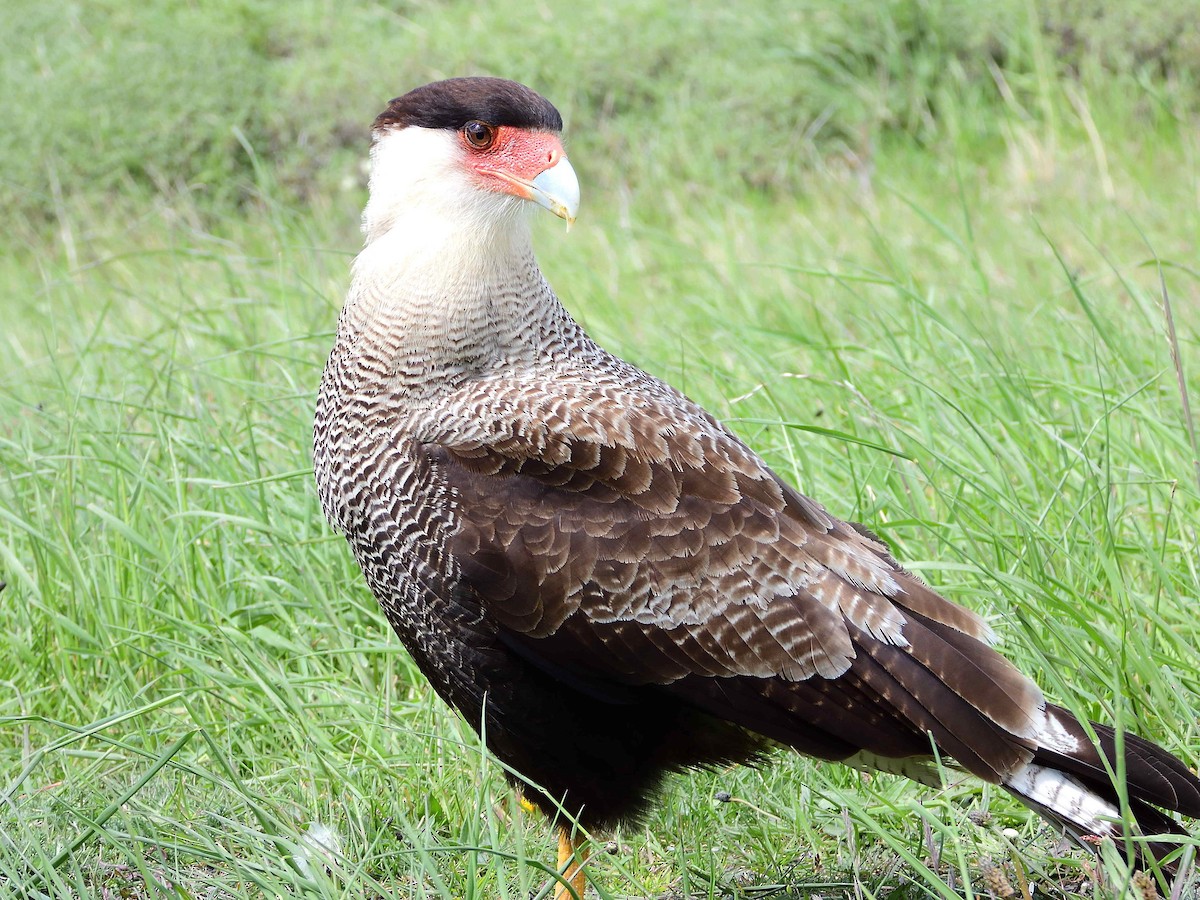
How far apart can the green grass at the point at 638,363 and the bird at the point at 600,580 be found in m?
0.20

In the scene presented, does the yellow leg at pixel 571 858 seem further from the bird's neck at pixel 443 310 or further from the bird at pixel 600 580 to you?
the bird's neck at pixel 443 310

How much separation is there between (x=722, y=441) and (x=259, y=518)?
1.49m

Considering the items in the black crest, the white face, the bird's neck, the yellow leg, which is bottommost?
the yellow leg

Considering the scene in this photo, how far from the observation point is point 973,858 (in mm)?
2740

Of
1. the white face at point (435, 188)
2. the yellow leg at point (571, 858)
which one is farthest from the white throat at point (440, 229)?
the yellow leg at point (571, 858)

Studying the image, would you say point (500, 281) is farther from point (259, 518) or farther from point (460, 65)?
point (460, 65)

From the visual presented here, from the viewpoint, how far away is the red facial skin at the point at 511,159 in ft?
9.50

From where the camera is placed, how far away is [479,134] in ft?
9.53

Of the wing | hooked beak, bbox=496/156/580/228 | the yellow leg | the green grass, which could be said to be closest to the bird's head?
hooked beak, bbox=496/156/580/228

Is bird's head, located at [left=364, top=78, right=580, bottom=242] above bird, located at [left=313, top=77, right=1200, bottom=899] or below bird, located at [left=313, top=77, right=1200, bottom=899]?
above

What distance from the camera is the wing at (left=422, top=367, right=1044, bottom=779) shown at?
8.46ft

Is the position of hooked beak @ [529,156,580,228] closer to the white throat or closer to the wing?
the white throat

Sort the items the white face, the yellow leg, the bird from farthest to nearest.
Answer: the white face → the yellow leg → the bird

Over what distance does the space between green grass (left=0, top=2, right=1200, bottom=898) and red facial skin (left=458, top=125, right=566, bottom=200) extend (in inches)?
34.2
